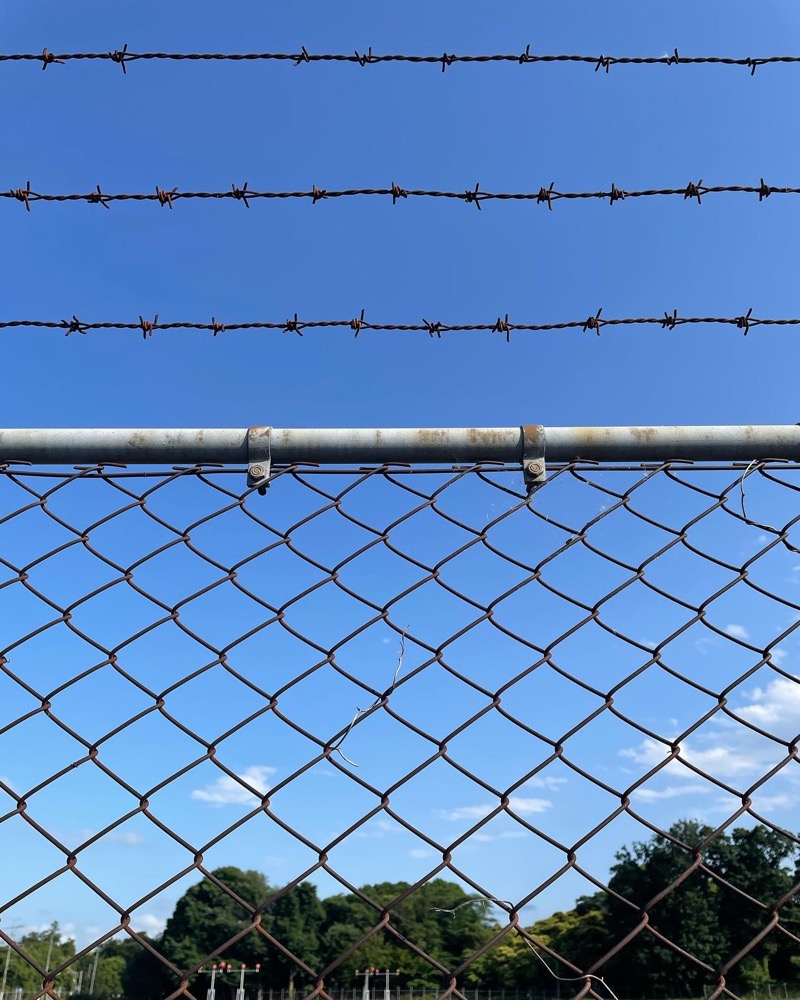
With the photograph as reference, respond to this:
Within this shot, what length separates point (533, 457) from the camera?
1620mm

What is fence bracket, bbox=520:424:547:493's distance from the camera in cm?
161

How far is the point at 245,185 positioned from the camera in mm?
2195

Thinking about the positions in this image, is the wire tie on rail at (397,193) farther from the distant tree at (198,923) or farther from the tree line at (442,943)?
the distant tree at (198,923)

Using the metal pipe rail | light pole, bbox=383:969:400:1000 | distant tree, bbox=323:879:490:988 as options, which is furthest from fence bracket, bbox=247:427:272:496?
light pole, bbox=383:969:400:1000

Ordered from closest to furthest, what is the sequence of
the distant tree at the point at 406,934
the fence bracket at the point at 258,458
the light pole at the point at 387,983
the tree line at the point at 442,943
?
the fence bracket at the point at 258,458, the tree line at the point at 442,943, the distant tree at the point at 406,934, the light pole at the point at 387,983

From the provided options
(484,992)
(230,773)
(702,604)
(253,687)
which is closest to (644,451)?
(702,604)

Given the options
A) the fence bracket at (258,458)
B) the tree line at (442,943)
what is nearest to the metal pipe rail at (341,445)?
the fence bracket at (258,458)

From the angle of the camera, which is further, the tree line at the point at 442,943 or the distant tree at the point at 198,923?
the distant tree at the point at 198,923

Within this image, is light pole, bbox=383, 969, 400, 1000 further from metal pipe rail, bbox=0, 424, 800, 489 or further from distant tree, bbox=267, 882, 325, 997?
metal pipe rail, bbox=0, 424, 800, 489

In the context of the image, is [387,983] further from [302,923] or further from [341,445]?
[341,445]

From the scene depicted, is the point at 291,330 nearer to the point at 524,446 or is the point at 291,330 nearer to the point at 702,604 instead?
the point at 524,446

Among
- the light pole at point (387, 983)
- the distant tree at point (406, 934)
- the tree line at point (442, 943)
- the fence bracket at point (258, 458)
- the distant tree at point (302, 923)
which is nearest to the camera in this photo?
the fence bracket at point (258, 458)

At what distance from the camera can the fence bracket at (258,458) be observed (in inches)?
62.9

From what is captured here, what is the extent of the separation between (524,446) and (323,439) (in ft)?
1.35
